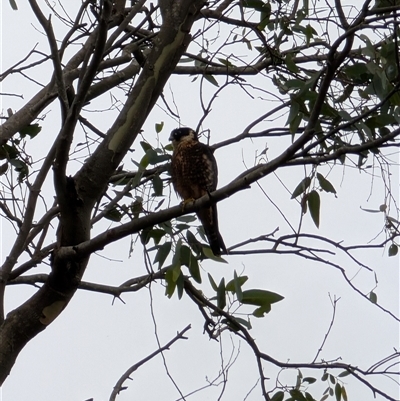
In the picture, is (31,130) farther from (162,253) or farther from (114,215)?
(162,253)

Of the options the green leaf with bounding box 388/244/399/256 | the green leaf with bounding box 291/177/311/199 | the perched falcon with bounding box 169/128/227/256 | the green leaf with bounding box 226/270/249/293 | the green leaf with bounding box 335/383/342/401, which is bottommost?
the green leaf with bounding box 226/270/249/293

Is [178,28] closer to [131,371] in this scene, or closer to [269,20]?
[269,20]

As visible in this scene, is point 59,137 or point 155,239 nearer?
point 59,137

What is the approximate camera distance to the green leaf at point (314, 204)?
211 centimetres

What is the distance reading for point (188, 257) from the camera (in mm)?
2111

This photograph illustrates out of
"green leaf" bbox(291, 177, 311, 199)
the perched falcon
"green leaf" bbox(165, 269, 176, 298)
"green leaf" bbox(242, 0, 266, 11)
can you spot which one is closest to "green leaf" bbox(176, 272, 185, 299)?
"green leaf" bbox(165, 269, 176, 298)

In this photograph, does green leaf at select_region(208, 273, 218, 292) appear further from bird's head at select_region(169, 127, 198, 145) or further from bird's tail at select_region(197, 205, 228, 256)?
bird's head at select_region(169, 127, 198, 145)

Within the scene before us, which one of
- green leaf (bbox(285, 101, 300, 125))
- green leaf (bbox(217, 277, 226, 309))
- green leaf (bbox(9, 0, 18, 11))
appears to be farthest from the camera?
green leaf (bbox(9, 0, 18, 11))

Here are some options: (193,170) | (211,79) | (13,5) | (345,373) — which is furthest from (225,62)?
(345,373)

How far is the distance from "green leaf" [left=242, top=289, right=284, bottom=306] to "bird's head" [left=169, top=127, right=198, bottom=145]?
132 cm

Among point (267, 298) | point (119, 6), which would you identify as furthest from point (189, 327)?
point (119, 6)

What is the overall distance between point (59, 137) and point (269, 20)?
53.4 inches

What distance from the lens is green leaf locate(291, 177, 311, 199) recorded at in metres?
2.13

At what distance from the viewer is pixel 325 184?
6.94ft
